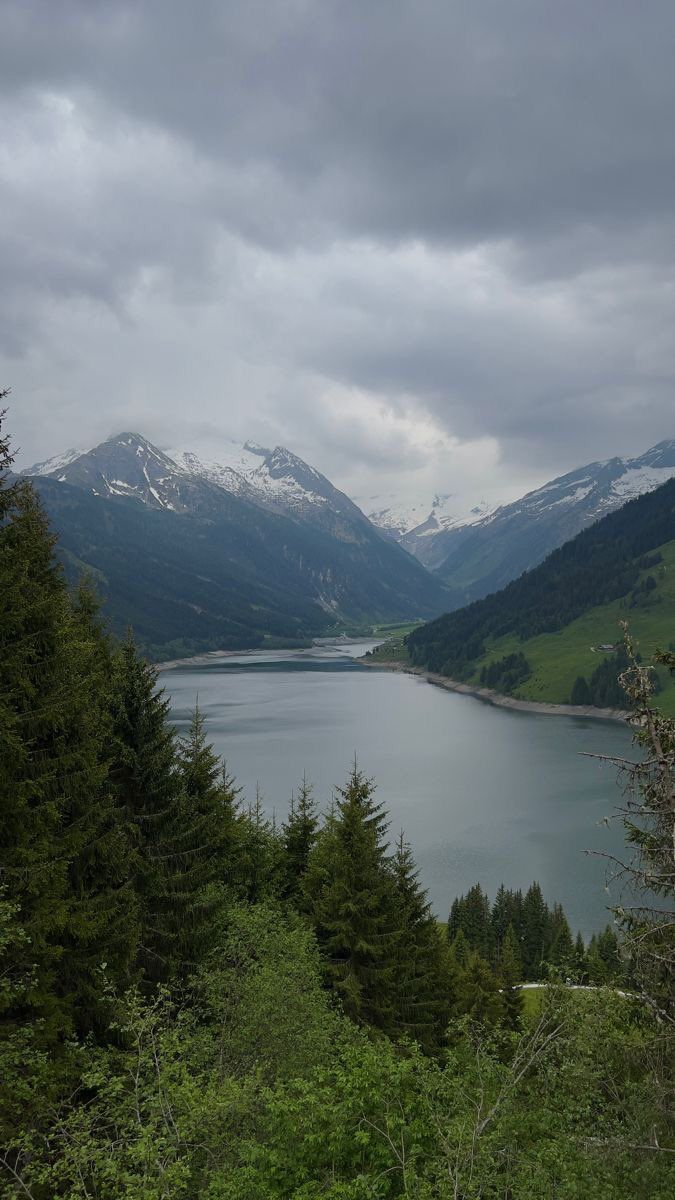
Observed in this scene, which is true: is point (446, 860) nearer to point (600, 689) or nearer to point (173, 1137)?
point (173, 1137)

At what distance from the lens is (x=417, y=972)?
29.6 meters

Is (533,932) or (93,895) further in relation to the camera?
(533,932)

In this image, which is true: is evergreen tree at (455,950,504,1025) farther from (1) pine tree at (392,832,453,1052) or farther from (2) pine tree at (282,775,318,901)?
(2) pine tree at (282,775,318,901)

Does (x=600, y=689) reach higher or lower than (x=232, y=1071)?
lower

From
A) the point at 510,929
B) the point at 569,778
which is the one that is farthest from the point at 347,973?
the point at 569,778

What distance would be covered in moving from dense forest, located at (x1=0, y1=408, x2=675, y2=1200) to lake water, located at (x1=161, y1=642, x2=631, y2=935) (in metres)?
43.9

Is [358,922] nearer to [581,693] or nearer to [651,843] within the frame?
[651,843]

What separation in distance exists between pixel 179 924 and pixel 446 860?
214 ft

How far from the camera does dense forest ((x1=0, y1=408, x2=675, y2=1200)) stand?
1004 cm

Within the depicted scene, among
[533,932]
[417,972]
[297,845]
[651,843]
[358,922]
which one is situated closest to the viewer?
[651,843]

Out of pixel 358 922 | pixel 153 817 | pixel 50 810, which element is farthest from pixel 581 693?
pixel 50 810

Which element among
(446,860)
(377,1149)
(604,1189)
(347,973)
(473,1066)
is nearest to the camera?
(604,1189)

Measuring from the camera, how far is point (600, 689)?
190500 millimetres

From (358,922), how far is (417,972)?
5587 mm
